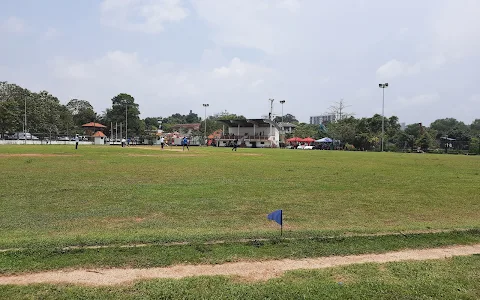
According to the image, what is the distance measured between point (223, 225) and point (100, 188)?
20.6 ft

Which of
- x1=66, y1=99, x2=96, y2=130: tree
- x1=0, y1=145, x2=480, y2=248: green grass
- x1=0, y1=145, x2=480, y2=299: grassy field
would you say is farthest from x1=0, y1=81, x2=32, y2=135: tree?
x1=0, y1=145, x2=480, y2=299: grassy field

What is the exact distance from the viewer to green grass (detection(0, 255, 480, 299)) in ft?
13.3

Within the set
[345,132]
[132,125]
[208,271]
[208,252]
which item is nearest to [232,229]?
[208,252]

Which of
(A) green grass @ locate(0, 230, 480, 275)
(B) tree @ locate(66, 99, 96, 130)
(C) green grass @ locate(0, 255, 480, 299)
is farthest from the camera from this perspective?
(B) tree @ locate(66, 99, 96, 130)

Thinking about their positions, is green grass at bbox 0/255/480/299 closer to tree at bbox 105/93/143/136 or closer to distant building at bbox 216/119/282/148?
distant building at bbox 216/119/282/148

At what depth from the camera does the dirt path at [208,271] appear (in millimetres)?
4500

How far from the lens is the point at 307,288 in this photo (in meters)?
4.27

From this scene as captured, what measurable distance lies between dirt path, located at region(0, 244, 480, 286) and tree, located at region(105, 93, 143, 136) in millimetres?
100054

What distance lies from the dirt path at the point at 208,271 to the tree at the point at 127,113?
3939 inches

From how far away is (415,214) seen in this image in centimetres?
922

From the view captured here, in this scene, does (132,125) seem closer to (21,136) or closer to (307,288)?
(21,136)

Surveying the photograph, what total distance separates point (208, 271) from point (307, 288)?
1426 mm

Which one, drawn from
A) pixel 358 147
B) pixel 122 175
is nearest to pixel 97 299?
pixel 122 175

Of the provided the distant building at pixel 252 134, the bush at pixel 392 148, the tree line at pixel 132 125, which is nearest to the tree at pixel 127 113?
the tree line at pixel 132 125
